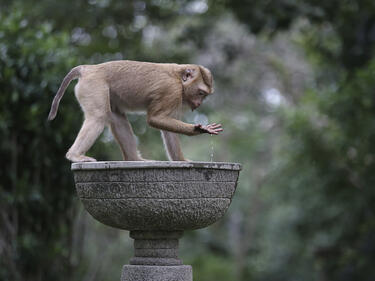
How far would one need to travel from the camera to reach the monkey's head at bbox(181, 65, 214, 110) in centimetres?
395

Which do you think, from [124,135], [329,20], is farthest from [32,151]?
[329,20]

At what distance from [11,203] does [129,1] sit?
148 inches

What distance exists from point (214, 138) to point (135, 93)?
38.2 ft

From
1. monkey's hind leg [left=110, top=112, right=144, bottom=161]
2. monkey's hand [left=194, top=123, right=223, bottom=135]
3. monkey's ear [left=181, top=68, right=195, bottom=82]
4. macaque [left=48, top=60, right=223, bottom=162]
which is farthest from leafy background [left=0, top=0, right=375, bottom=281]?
monkey's hand [left=194, top=123, right=223, bottom=135]

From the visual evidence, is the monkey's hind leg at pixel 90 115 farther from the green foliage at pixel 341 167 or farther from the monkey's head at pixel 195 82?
the green foliage at pixel 341 167

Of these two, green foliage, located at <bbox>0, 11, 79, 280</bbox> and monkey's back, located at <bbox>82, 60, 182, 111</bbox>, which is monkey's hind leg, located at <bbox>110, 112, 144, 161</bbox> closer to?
monkey's back, located at <bbox>82, 60, 182, 111</bbox>

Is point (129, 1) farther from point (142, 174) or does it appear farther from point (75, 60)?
point (142, 174)

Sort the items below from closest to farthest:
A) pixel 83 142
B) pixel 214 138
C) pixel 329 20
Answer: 1. pixel 83 142
2. pixel 329 20
3. pixel 214 138

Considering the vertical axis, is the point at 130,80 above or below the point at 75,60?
above

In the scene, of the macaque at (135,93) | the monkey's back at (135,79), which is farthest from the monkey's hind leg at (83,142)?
the monkey's back at (135,79)

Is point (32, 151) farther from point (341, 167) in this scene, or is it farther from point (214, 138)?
point (214, 138)

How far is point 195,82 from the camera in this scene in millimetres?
3959

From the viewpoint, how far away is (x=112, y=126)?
416 centimetres

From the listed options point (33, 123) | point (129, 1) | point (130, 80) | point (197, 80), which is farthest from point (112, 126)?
point (129, 1)
